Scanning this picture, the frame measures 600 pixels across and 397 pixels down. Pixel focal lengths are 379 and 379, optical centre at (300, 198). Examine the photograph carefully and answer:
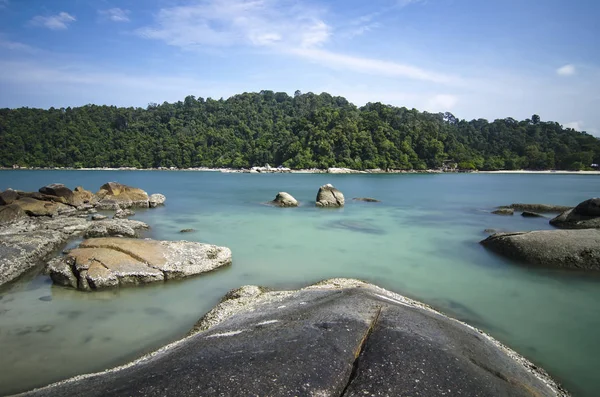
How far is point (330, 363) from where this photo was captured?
3.84 m

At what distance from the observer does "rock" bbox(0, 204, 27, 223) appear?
17833 mm

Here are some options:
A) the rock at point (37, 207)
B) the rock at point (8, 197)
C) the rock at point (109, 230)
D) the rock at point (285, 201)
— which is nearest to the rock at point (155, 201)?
the rock at point (37, 207)

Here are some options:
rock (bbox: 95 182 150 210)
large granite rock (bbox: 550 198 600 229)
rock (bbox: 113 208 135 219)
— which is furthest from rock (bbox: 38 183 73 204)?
large granite rock (bbox: 550 198 600 229)

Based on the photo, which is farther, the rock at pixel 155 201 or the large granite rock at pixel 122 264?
the rock at pixel 155 201

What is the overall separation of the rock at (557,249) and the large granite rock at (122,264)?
9784 mm

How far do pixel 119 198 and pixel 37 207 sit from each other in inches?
275

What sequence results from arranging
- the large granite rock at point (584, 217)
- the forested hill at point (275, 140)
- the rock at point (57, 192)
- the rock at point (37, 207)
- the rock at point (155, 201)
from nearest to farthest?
the large granite rock at point (584, 217) → the rock at point (37, 207) → the rock at point (57, 192) → the rock at point (155, 201) → the forested hill at point (275, 140)

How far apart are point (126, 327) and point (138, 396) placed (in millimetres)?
4717

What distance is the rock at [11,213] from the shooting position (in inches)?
702

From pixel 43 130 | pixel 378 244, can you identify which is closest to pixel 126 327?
pixel 378 244

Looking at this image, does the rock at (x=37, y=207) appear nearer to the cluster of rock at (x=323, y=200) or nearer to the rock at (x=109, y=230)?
the rock at (x=109, y=230)

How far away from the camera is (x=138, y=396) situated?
334 cm

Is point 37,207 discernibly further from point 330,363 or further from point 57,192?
point 330,363

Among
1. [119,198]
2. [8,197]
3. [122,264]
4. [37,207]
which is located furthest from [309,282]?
[119,198]
